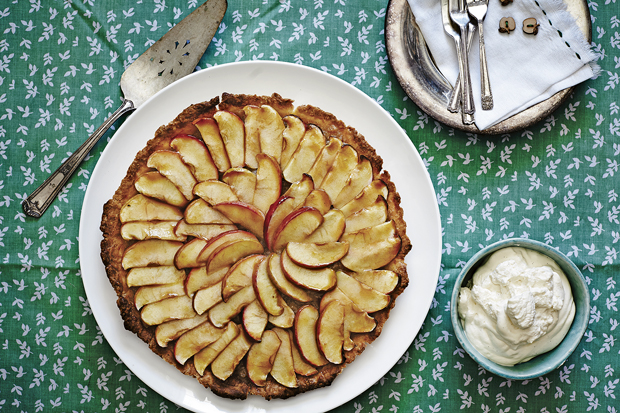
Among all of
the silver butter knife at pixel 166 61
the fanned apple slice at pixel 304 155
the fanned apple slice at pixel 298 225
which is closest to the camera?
the fanned apple slice at pixel 298 225

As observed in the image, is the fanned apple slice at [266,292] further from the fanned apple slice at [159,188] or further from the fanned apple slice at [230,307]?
the fanned apple slice at [159,188]

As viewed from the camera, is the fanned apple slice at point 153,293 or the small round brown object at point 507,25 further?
the small round brown object at point 507,25

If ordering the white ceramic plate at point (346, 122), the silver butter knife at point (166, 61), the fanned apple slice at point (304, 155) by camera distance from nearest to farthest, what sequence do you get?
1. the fanned apple slice at point (304, 155)
2. the white ceramic plate at point (346, 122)
3. the silver butter knife at point (166, 61)

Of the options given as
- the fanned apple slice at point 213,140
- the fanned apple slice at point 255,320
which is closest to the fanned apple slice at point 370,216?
the fanned apple slice at point 255,320

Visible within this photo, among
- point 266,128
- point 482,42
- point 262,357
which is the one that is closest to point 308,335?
point 262,357

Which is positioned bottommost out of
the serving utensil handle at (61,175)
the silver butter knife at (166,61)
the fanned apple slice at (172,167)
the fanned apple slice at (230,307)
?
the fanned apple slice at (230,307)
